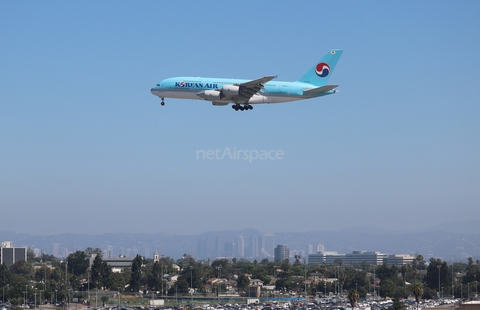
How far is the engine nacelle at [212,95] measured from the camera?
97.2 meters

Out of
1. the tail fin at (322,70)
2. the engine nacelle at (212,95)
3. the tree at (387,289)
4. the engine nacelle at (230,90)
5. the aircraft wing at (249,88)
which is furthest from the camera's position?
the tree at (387,289)

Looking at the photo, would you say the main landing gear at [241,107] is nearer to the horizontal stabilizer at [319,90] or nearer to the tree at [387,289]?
the horizontal stabilizer at [319,90]

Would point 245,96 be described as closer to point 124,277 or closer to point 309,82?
point 309,82

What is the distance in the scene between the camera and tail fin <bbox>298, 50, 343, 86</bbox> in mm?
108500

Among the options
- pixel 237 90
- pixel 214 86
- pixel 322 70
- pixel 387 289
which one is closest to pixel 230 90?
pixel 237 90

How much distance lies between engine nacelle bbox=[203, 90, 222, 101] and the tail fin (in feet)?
50.7

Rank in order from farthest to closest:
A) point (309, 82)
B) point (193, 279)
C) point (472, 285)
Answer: point (193, 279), point (472, 285), point (309, 82)

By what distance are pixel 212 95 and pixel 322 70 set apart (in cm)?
2155

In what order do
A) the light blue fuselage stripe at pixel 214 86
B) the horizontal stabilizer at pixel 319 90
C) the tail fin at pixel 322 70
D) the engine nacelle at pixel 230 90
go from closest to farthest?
the engine nacelle at pixel 230 90
the horizontal stabilizer at pixel 319 90
the light blue fuselage stripe at pixel 214 86
the tail fin at pixel 322 70

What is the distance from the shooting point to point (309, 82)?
108 m

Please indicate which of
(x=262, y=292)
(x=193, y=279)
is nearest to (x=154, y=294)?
(x=193, y=279)

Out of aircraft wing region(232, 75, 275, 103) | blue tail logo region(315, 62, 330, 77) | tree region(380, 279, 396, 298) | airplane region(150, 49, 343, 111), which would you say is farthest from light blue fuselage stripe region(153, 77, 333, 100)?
tree region(380, 279, 396, 298)

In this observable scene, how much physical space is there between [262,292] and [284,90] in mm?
94714

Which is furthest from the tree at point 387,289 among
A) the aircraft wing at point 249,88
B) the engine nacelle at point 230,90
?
the engine nacelle at point 230,90
